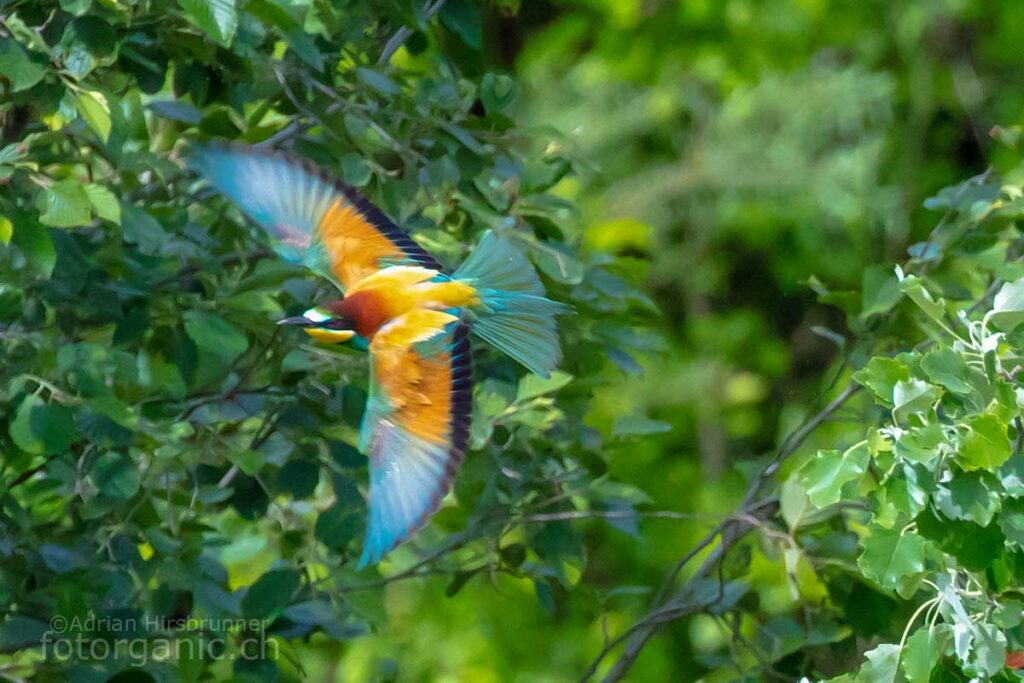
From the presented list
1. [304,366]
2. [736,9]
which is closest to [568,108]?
[736,9]

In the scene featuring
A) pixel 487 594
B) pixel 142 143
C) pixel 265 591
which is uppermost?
pixel 142 143

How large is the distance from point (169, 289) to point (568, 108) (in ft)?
8.07

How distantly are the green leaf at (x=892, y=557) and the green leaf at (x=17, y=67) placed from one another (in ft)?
2.43

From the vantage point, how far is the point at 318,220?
50.6 inches

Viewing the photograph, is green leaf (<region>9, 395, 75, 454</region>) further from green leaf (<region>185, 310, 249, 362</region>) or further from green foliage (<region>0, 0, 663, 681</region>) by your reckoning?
green leaf (<region>185, 310, 249, 362</region>)

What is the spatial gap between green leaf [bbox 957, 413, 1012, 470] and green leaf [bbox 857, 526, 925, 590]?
0.10 m

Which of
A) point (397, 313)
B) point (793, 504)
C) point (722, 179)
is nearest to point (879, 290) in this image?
point (793, 504)

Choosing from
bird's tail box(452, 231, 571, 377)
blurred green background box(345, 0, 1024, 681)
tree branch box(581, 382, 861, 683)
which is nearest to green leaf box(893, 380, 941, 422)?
bird's tail box(452, 231, 571, 377)

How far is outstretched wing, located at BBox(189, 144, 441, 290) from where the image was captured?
1281 mm

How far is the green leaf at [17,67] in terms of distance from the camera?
1168 mm

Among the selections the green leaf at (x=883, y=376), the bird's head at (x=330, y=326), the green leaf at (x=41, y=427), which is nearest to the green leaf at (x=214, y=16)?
the bird's head at (x=330, y=326)

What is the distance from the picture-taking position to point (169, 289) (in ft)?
4.85

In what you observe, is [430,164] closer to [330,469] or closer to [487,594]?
[330,469]

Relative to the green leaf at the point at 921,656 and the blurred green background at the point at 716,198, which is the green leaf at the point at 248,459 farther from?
the blurred green background at the point at 716,198
